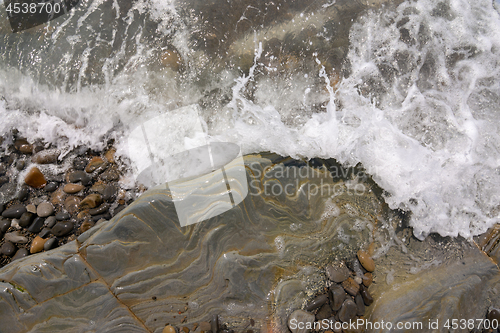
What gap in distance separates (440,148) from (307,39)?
222 cm

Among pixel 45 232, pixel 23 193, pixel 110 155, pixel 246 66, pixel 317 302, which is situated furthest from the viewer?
pixel 246 66

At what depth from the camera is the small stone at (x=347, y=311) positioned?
281 cm

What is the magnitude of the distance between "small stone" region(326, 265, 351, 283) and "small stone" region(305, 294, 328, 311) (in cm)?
21

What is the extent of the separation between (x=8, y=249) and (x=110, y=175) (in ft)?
4.69

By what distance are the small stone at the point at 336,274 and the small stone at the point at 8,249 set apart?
3722mm

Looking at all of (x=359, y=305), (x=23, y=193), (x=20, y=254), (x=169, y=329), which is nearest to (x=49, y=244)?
(x=20, y=254)

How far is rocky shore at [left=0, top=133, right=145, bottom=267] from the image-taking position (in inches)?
128

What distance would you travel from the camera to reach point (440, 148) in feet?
10.7

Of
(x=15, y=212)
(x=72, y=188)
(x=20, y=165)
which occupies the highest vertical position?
(x=20, y=165)

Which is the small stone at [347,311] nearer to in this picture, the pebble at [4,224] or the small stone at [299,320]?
the small stone at [299,320]

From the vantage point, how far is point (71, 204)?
3.35 metres

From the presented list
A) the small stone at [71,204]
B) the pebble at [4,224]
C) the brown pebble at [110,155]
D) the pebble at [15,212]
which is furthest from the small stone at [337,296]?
the pebble at [4,224]

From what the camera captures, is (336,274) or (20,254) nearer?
(336,274)

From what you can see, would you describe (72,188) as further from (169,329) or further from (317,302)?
(317,302)
